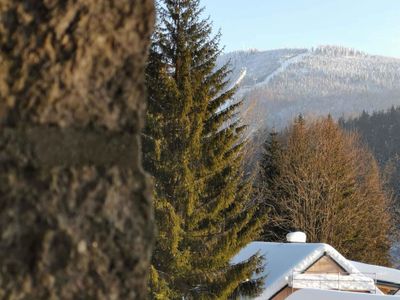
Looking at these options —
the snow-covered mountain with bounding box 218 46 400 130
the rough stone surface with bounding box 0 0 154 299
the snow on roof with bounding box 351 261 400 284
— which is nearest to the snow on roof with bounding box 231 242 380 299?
the snow on roof with bounding box 351 261 400 284

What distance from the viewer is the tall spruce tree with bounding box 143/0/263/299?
1145 cm

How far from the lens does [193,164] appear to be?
12.1 metres

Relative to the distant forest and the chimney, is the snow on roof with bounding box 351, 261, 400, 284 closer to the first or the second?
the chimney

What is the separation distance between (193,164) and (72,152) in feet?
37.2

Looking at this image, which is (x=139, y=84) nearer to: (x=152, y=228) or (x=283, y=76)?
(x=152, y=228)

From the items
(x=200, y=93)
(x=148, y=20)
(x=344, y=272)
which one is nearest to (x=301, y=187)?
(x=344, y=272)

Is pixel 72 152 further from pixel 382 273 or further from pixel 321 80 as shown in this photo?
pixel 321 80

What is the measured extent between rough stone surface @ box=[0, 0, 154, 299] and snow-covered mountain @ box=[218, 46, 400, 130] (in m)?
106

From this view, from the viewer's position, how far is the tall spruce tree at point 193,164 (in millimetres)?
11445

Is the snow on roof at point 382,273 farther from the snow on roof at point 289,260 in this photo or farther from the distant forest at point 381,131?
the distant forest at point 381,131

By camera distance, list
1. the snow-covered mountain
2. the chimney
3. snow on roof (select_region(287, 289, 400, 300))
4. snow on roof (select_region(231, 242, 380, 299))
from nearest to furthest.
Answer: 1. snow on roof (select_region(287, 289, 400, 300))
2. snow on roof (select_region(231, 242, 380, 299))
3. the chimney
4. the snow-covered mountain

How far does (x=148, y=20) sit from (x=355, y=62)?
181 metres

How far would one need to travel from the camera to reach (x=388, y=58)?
174 metres

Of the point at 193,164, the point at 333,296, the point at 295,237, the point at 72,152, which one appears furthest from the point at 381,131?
the point at 72,152
